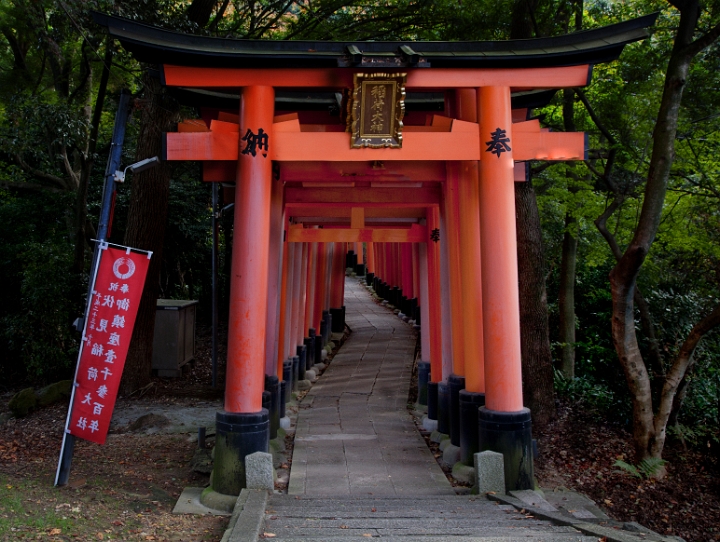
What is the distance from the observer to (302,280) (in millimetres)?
14453

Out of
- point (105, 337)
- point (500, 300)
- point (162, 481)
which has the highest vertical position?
point (500, 300)

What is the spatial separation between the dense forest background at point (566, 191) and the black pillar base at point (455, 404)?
1.68 meters

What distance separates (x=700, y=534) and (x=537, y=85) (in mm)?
5314

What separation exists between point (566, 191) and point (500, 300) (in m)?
4.09

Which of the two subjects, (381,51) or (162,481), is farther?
A: (162,481)

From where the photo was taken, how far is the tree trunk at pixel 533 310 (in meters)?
9.95

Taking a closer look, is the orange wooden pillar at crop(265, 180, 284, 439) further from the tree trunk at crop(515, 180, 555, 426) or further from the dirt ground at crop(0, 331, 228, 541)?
the tree trunk at crop(515, 180, 555, 426)

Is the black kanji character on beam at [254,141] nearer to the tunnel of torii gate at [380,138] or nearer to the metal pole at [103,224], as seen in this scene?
the tunnel of torii gate at [380,138]

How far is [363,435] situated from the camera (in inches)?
399

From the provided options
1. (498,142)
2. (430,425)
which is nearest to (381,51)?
(498,142)

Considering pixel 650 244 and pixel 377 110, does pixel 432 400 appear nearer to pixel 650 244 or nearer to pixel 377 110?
pixel 650 244

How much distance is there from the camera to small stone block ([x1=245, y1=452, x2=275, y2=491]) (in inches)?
A: 271

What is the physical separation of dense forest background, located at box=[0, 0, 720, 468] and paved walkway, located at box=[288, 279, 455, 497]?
8.29 feet

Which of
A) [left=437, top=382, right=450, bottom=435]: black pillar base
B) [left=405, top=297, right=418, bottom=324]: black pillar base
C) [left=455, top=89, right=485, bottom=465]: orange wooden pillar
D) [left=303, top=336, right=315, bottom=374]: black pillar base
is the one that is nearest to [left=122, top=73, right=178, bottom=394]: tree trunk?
[left=303, top=336, right=315, bottom=374]: black pillar base
